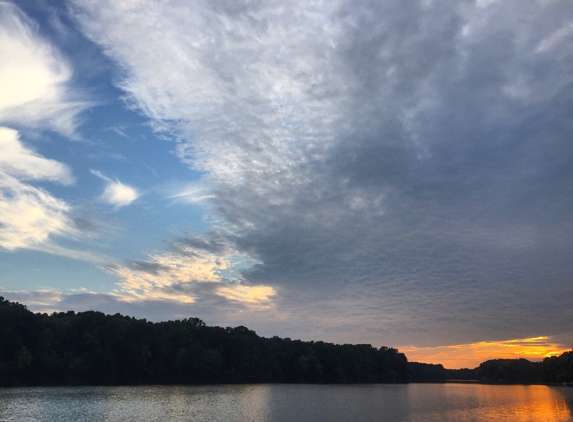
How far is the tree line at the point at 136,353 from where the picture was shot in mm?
86625

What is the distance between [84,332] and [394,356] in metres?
139

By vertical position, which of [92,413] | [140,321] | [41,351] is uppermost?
[140,321]

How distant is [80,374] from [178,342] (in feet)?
93.3

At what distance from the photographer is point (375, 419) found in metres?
45.4

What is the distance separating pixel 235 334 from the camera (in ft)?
442

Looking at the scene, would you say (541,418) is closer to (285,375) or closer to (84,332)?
(84,332)

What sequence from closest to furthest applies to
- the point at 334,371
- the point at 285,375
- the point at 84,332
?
the point at 84,332, the point at 285,375, the point at 334,371

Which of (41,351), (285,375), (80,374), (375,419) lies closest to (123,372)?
(80,374)

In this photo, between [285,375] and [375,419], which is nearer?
[375,419]

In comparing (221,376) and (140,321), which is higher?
(140,321)

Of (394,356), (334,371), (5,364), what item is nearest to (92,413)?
(5,364)

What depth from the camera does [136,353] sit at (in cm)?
10250

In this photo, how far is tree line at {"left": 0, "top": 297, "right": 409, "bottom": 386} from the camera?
86625 mm

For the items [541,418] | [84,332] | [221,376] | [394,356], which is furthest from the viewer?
[394,356]
